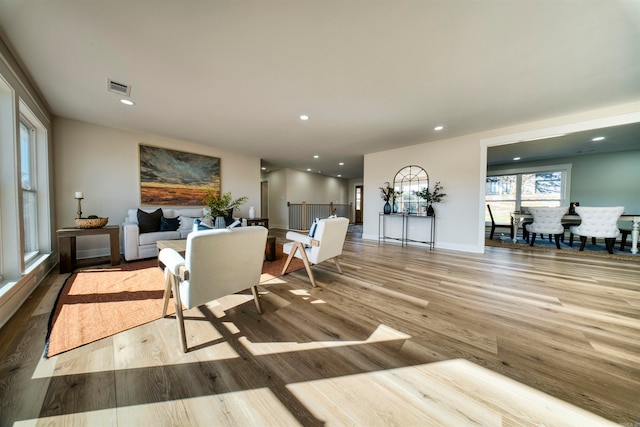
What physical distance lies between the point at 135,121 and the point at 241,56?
2.85m

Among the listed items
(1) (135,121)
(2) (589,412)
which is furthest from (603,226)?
(1) (135,121)

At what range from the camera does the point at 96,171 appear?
12.1 ft

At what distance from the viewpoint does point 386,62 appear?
2035 mm

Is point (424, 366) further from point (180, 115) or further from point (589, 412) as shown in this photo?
point (180, 115)

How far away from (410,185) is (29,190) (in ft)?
21.2

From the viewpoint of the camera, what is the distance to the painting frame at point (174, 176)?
4.15 m

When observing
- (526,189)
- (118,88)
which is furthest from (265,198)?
(526,189)

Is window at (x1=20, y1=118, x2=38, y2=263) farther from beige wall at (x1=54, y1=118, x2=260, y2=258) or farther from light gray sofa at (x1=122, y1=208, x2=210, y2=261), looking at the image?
light gray sofa at (x1=122, y1=208, x2=210, y2=261)

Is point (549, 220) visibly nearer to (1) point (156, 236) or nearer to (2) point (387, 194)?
(2) point (387, 194)

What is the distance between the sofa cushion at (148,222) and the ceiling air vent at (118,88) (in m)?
1.94

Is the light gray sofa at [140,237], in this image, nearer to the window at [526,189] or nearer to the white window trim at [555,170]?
the window at [526,189]

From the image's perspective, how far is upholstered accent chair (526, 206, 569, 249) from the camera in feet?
14.1

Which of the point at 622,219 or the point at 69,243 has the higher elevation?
the point at 622,219

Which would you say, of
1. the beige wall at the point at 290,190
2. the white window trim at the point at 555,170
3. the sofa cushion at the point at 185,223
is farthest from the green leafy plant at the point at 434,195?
the sofa cushion at the point at 185,223
